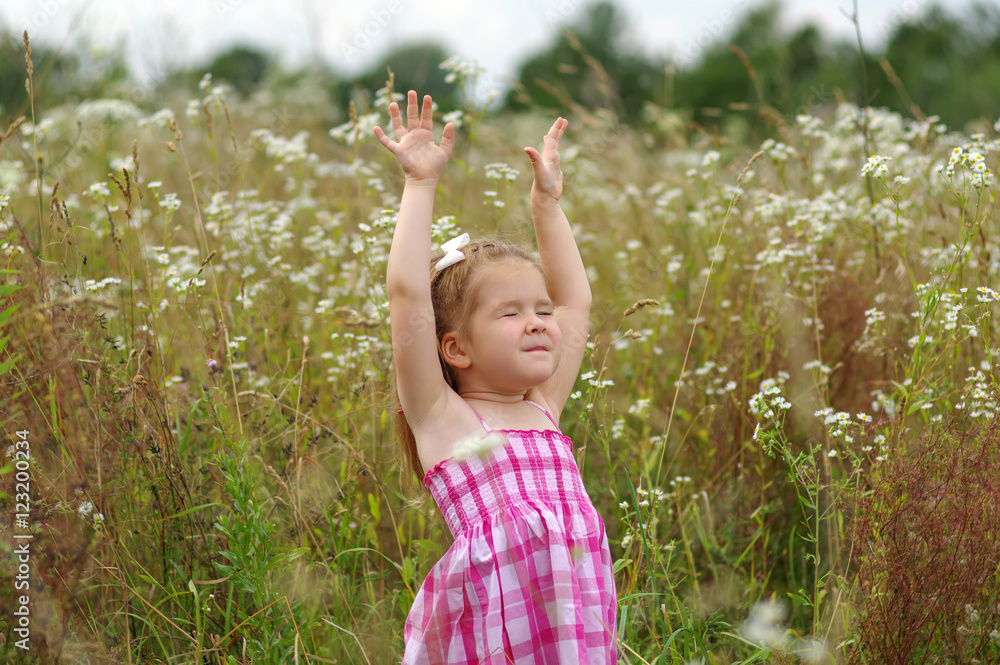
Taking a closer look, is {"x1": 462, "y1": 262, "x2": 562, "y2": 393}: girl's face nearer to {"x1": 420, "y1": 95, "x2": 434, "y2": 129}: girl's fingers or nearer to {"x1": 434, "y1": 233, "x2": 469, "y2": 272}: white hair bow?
{"x1": 434, "y1": 233, "x2": 469, "y2": 272}: white hair bow

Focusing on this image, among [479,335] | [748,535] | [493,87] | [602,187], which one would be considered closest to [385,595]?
[479,335]

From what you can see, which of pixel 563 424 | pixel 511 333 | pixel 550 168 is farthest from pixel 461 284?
pixel 563 424

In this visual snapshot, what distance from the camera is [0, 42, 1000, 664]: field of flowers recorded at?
2.06 meters

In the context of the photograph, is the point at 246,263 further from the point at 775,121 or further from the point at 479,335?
the point at 775,121

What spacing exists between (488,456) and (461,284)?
419mm

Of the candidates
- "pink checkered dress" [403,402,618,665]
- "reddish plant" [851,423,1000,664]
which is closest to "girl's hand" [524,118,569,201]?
"pink checkered dress" [403,402,618,665]

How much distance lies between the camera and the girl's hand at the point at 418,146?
1.80 m

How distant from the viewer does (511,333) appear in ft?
6.10

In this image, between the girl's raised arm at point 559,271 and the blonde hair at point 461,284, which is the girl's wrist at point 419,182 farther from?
the girl's raised arm at point 559,271

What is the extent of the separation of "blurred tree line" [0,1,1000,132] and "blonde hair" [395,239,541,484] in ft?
3.58

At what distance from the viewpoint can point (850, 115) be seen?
389cm

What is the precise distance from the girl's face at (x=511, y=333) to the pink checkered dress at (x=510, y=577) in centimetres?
15

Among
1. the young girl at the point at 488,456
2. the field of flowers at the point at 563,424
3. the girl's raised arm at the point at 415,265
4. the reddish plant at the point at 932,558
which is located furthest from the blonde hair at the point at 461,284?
the reddish plant at the point at 932,558

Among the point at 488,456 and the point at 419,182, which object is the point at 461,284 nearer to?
the point at 419,182
